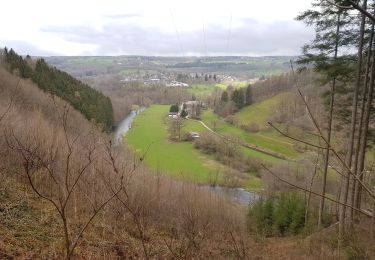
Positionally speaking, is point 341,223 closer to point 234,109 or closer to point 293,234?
point 293,234

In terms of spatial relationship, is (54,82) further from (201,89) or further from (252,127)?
(201,89)

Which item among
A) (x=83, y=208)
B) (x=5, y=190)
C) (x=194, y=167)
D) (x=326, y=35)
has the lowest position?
(x=194, y=167)

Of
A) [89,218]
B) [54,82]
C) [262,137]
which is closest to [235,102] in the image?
[262,137]

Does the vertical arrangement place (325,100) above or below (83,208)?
above

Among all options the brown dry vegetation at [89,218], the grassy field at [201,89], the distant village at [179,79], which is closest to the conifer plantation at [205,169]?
the brown dry vegetation at [89,218]

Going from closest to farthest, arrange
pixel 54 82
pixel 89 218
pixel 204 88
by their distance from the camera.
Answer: pixel 89 218 < pixel 54 82 < pixel 204 88

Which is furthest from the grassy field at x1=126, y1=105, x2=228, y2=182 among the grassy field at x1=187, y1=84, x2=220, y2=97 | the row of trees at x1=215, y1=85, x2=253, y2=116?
the grassy field at x1=187, y1=84, x2=220, y2=97

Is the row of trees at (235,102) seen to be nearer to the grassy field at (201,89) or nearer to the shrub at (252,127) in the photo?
the shrub at (252,127)

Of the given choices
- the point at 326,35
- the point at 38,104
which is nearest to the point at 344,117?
the point at 326,35

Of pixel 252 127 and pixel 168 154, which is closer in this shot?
pixel 168 154
